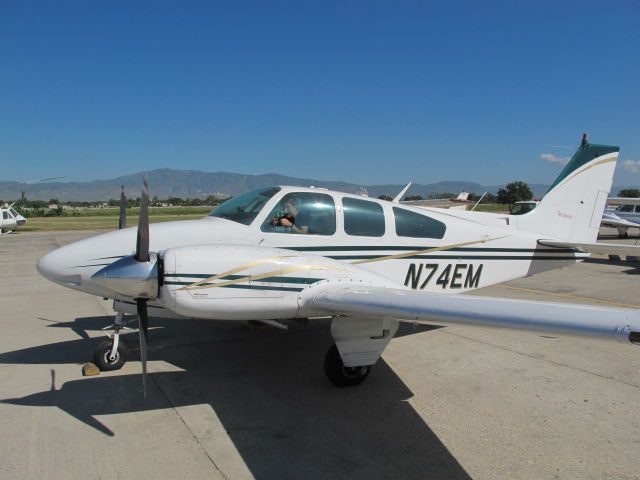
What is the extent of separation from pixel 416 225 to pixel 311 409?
9.95 ft

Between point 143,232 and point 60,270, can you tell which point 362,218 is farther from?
point 60,270

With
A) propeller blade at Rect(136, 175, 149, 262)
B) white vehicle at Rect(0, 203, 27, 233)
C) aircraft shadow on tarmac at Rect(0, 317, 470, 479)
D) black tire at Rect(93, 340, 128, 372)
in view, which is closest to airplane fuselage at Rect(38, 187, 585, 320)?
propeller blade at Rect(136, 175, 149, 262)

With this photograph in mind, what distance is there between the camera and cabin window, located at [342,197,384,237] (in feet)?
18.8

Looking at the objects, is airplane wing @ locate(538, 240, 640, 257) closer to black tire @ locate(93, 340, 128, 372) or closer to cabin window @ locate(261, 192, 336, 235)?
cabin window @ locate(261, 192, 336, 235)

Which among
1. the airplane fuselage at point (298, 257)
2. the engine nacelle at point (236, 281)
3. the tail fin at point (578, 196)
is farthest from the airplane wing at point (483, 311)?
the tail fin at point (578, 196)

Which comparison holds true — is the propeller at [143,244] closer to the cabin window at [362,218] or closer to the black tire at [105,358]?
the black tire at [105,358]

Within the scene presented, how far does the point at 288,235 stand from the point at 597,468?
12.3ft

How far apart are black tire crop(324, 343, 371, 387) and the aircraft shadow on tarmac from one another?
9cm

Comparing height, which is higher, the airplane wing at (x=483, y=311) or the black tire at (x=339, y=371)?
the airplane wing at (x=483, y=311)

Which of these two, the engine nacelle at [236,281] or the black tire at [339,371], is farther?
the black tire at [339,371]

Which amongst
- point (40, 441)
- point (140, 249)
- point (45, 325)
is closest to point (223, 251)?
point (140, 249)

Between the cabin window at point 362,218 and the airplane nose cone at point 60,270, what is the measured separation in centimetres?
328

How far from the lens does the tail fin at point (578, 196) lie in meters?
7.57

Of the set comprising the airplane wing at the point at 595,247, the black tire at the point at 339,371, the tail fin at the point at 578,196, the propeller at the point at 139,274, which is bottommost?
the black tire at the point at 339,371
